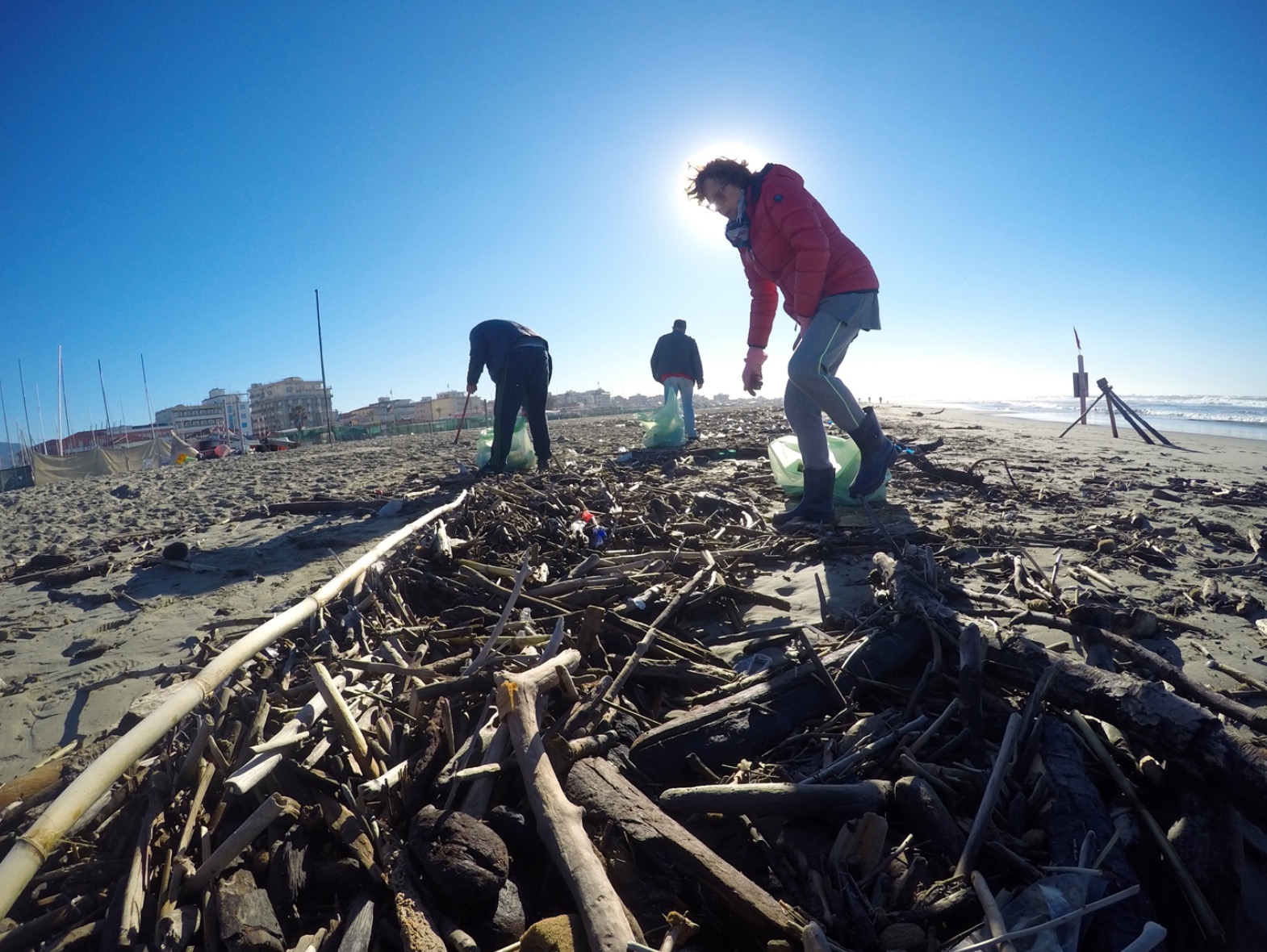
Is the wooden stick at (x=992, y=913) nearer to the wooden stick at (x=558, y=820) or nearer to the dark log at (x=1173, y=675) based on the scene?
the wooden stick at (x=558, y=820)

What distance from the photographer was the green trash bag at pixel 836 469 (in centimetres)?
473

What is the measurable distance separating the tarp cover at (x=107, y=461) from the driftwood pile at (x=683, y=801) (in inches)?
849

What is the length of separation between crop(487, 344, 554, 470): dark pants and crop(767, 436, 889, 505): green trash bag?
3.05 meters

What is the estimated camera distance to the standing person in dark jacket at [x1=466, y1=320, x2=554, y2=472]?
698 centimetres

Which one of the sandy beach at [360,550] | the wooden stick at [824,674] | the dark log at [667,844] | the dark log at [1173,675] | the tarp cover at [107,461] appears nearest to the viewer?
the dark log at [667,844]

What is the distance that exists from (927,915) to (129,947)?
4.90 feet

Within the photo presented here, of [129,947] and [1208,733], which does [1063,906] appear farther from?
[129,947]

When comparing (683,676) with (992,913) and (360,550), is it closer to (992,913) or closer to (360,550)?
(992,913)

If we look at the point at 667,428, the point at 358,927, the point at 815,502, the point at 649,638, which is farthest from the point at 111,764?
the point at 667,428

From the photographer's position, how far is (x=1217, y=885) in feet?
3.66

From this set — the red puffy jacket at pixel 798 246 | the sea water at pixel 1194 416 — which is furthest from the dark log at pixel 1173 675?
the sea water at pixel 1194 416

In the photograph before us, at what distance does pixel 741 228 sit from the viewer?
4512 millimetres

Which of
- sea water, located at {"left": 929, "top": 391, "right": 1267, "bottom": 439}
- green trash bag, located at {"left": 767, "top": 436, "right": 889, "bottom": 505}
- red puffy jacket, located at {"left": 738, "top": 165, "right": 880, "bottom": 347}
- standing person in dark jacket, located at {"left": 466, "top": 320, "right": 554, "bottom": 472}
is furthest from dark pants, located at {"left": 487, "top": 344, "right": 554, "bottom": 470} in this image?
sea water, located at {"left": 929, "top": 391, "right": 1267, "bottom": 439}

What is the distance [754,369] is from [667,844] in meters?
4.28
